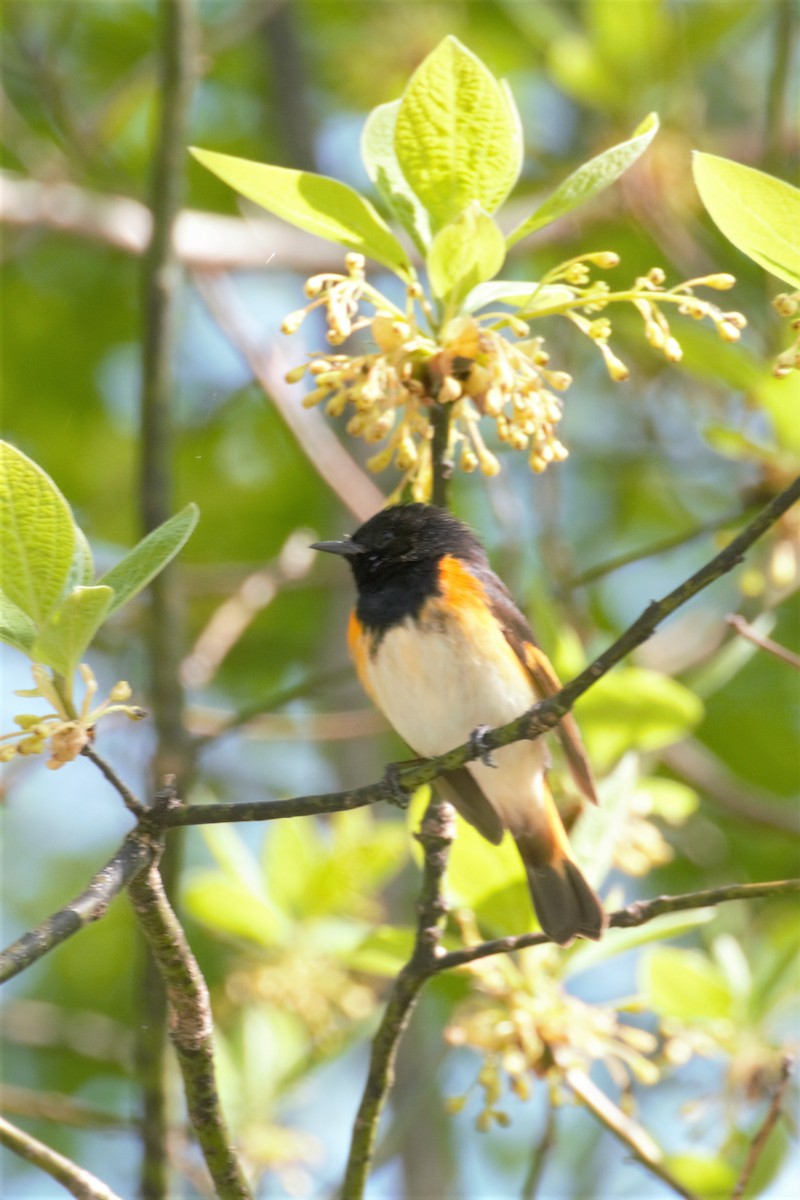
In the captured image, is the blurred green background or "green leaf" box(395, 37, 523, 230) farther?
the blurred green background

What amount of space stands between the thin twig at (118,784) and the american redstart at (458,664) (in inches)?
60.5

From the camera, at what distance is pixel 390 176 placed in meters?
2.51

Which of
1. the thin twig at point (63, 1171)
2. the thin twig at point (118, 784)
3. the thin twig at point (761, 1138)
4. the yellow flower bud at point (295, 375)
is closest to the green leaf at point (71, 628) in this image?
the thin twig at point (118, 784)

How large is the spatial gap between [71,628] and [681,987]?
207 centimetres

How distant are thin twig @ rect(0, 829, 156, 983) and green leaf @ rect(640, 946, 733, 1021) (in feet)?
6.16

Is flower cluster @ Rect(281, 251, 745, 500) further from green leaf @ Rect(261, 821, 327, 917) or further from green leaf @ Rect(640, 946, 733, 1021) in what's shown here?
green leaf @ Rect(261, 821, 327, 917)

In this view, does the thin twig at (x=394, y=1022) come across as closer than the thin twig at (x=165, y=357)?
Yes

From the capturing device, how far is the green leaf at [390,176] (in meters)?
2.51

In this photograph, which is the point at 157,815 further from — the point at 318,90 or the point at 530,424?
the point at 318,90

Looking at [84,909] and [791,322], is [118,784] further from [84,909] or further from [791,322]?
[791,322]

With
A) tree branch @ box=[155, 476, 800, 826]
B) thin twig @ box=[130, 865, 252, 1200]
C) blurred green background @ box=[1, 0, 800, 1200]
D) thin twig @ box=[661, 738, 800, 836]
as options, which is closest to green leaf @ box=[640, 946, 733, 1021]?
blurred green background @ box=[1, 0, 800, 1200]

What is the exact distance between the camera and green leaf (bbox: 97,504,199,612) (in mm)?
1919

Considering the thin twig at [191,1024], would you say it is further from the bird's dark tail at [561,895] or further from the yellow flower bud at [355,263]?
the yellow flower bud at [355,263]

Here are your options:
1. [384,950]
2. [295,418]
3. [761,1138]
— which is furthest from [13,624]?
[295,418]
